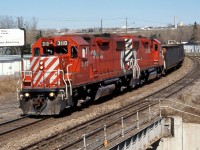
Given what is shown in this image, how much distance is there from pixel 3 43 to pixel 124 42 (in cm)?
869

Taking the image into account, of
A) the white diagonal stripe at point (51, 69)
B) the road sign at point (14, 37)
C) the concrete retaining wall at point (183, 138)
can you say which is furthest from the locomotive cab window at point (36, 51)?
the road sign at point (14, 37)

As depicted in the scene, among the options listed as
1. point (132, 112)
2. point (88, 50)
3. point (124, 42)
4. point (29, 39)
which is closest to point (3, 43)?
point (124, 42)

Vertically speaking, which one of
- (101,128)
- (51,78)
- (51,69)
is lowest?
(101,128)

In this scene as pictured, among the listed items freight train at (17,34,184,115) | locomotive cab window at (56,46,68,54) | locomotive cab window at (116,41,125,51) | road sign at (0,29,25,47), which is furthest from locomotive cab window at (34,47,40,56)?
road sign at (0,29,25,47)

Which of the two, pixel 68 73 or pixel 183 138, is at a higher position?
pixel 68 73

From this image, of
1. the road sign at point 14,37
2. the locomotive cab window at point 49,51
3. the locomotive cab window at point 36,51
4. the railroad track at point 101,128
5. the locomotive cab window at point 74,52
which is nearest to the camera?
the railroad track at point 101,128

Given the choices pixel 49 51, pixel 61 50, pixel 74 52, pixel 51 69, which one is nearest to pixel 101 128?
pixel 51 69

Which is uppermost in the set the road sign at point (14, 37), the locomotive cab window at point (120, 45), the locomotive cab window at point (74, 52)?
the road sign at point (14, 37)

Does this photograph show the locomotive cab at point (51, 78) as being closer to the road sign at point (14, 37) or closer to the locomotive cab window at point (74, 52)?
the locomotive cab window at point (74, 52)

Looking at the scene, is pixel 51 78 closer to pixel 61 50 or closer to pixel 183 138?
pixel 61 50

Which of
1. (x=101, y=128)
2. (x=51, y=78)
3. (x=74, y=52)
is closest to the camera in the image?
(x=101, y=128)

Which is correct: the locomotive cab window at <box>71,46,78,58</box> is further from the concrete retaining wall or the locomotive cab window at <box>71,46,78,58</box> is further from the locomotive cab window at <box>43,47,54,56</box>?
the concrete retaining wall

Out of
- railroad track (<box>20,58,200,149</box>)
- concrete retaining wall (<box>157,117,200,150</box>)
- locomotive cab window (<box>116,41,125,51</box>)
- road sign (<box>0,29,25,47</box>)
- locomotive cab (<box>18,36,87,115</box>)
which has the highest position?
road sign (<box>0,29,25,47</box>)

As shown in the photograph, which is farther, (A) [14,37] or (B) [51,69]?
(A) [14,37]
